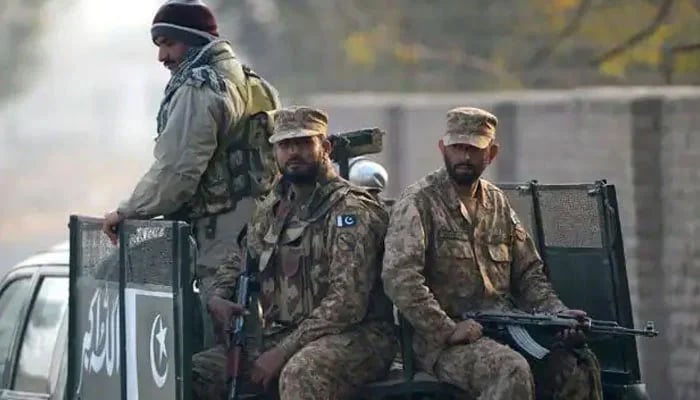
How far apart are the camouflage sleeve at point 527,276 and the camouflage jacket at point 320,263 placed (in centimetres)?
49

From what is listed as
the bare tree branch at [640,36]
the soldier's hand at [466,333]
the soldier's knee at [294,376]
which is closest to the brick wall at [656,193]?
the bare tree branch at [640,36]

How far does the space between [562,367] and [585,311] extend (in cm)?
54

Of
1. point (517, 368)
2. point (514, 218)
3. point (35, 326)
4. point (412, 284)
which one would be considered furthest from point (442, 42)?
point (517, 368)

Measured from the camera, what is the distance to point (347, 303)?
21.7ft

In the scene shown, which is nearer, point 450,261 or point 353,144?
point 450,261

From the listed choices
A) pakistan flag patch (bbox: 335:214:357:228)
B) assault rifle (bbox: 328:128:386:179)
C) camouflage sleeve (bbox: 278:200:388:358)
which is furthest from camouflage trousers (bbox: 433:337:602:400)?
assault rifle (bbox: 328:128:386:179)

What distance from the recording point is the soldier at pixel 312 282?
655 centimetres

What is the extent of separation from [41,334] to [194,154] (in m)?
1.41

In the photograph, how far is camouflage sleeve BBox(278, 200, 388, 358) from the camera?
6613 mm

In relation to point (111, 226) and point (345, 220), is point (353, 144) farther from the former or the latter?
point (111, 226)

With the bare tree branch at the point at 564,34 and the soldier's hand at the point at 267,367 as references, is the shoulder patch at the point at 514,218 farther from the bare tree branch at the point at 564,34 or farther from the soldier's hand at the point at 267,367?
the bare tree branch at the point at 564,34

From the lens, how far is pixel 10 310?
340 inches

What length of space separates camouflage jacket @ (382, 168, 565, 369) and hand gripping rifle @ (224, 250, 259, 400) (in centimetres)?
54

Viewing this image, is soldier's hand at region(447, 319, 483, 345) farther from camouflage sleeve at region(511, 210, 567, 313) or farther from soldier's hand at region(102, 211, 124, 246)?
soldier's hand at region(102, 211, 124, 246)
